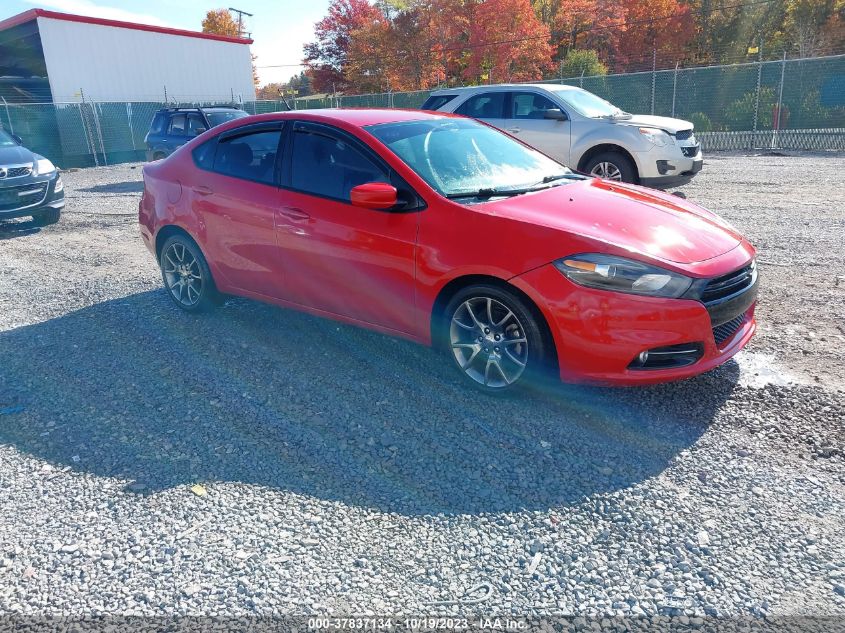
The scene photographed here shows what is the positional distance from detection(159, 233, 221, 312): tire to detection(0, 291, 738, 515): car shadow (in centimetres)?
51

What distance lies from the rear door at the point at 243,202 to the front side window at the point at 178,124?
10716mm

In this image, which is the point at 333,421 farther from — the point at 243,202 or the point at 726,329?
the point at 726,329

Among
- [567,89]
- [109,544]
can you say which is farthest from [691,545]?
[567,89]

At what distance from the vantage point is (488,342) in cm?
388

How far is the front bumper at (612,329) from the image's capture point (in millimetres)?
3418

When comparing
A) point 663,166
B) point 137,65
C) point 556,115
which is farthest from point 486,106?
point 137,65

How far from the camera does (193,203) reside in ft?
17.5

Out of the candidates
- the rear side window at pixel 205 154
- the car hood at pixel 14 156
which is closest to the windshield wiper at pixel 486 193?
A: the rear side window at pixel 205 154

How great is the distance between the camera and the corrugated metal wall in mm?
27719

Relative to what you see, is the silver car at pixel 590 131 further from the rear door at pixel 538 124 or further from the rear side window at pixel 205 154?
the rear side window at pixel 205 154

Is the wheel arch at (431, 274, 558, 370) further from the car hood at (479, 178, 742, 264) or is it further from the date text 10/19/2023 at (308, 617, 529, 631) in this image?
the date text 10/19/2023 at (308, 617, 529, 631)

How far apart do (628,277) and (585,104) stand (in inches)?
322

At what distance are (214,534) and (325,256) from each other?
6.91ft

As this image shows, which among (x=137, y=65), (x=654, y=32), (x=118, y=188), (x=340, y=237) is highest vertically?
(x=654, y=32)
